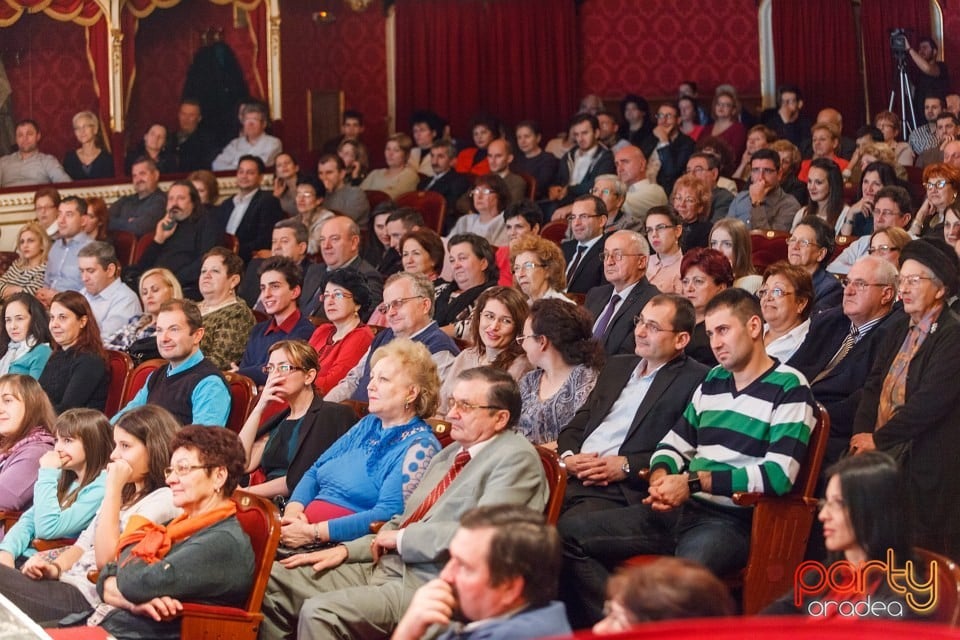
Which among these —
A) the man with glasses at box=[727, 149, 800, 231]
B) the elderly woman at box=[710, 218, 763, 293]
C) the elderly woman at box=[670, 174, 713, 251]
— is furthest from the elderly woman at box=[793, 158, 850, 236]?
the elderly woman at box=[710, 218, 763, 293]

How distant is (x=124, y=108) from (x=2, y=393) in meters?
4.65

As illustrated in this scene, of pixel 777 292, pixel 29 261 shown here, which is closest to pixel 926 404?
pixel 777 292

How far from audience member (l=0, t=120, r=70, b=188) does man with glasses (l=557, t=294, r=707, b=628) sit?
17.3 feet

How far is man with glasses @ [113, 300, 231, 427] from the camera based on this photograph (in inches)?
180

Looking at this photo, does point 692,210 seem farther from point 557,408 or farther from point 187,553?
point 187,553

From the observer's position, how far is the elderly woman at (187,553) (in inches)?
126

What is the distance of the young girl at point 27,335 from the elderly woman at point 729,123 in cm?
468

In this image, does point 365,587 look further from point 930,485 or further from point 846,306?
point 846,306

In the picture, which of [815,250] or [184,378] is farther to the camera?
[815,250]

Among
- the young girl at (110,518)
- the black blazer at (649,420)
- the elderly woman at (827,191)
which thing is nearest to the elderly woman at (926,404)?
the black blazer at (649,420)

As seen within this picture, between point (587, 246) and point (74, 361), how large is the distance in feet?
6.99

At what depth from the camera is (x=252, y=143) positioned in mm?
8773

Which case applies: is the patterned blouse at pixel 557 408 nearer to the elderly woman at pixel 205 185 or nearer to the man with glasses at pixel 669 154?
the man with glasses at pixel 669 154

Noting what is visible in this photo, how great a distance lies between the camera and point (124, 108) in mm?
8727
